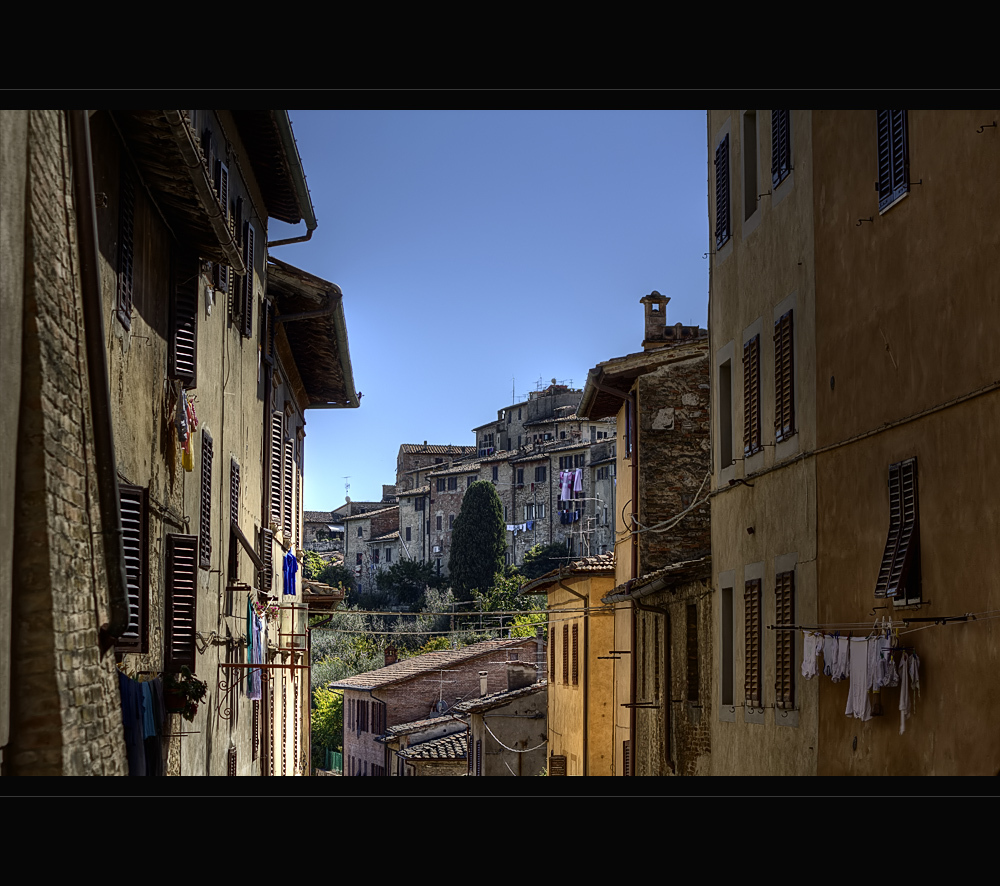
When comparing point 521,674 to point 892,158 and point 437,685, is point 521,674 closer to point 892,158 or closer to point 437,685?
point 437,685

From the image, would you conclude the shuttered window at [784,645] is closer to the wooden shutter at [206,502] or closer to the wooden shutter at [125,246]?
the wooden shutter at [206,502]

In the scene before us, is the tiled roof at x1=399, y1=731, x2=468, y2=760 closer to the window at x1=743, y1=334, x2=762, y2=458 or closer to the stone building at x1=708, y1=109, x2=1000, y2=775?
the stone building at x1=708, y1=109, x2=1000, y2=775

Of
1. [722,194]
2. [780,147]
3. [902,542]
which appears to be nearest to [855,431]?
[902,542]

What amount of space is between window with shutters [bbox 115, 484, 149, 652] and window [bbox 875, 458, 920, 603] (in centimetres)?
557

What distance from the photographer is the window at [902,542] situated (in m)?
11.0

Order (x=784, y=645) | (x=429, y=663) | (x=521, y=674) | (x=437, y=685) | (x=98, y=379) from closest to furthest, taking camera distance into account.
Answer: (x=98, y=379) → (x=784, y=645) → (x=521, y=674) → (x=437, y=685) → (x=429, y=663)

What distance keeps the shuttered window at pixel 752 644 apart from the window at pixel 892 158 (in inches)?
200

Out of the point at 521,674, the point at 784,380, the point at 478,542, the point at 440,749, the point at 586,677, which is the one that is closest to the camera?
the point at 784,380

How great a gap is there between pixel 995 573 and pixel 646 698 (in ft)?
39.8

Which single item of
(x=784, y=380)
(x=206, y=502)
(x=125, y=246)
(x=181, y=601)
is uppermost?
(x=125, y=246)

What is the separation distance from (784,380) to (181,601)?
6.32 m

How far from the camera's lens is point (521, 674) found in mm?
43844

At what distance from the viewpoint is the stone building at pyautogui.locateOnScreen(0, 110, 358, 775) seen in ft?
25.7
